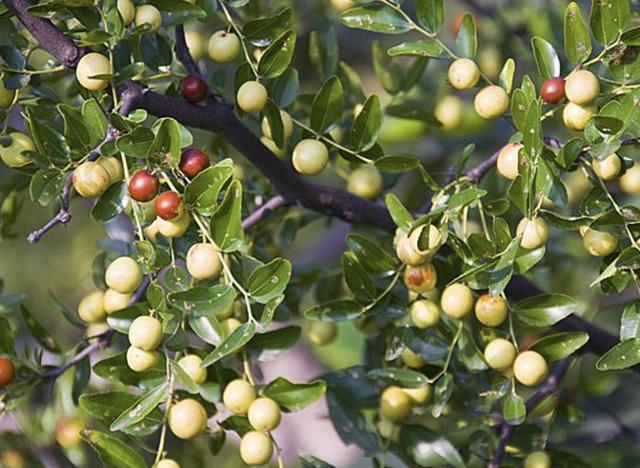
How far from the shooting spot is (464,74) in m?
0.74

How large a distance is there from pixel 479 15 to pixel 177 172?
2.65 ft

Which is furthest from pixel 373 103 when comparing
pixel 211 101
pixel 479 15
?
pixel 479 15

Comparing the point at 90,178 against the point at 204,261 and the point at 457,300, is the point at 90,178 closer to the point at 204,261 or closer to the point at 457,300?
the point at 204,261

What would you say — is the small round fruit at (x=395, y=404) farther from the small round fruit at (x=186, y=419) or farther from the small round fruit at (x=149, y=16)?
the small round fruit at (x=149, y=16)

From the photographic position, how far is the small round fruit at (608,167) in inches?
26.7

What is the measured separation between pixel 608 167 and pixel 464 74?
0.13m

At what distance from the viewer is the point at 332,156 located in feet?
3.16

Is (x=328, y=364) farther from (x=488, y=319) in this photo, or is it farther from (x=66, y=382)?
(x=488, y=319)

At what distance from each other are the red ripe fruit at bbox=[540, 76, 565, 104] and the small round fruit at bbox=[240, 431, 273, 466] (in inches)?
11.8

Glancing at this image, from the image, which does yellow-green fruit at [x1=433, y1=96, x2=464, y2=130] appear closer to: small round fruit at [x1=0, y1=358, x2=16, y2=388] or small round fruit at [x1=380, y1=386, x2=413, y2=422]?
small round fruit at [x1=380, y1=386, x2=413, y2=422]

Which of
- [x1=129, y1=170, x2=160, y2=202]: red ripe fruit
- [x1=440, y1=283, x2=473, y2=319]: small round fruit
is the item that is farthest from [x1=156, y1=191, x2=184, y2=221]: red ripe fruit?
[x1=440, y1=283, x2=473, y2=319]: small round fruit

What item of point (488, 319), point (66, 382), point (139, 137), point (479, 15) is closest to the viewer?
point (139, 137)

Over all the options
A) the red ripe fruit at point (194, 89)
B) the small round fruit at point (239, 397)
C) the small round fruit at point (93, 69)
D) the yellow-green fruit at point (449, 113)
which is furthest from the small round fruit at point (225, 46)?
the yellow-green fruit at point (449, 113)

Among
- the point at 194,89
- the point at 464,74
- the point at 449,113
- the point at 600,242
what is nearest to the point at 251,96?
the point at 194,89
